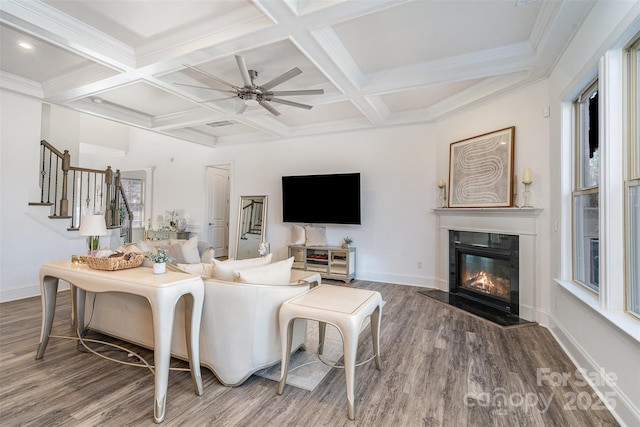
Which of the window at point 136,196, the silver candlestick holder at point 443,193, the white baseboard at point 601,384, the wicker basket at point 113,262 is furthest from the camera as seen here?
the window at point 136,196

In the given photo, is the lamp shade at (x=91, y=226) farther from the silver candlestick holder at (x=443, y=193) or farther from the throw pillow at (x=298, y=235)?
the silver candlestick holder at (x=443, y=193)

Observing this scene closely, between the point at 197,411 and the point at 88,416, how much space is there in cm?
64

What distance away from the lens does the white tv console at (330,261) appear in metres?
5.19

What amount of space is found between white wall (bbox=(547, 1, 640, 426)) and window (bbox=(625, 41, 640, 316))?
96 mm

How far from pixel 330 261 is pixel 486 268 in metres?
2.48

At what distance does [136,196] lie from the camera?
819cm

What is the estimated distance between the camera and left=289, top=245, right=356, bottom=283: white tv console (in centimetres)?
519

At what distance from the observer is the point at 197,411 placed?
1827mm

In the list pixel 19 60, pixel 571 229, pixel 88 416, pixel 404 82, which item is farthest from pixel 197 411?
pixel 19 60

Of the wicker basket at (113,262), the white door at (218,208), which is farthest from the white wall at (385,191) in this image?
the wicker basket at (113,262)

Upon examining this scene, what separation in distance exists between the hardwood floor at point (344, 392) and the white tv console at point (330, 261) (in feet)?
7.63

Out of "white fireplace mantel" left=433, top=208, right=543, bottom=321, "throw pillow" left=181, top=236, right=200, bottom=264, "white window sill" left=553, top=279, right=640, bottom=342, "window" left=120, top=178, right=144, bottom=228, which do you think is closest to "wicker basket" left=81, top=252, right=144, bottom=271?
"throw pillow" left=181, top=236, right=200, bottom=264

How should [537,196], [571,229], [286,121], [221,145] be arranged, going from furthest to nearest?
[221,145]
[286,121]
[537,196]
[571,229]

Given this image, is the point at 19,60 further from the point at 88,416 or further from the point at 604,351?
the point at 604,351
